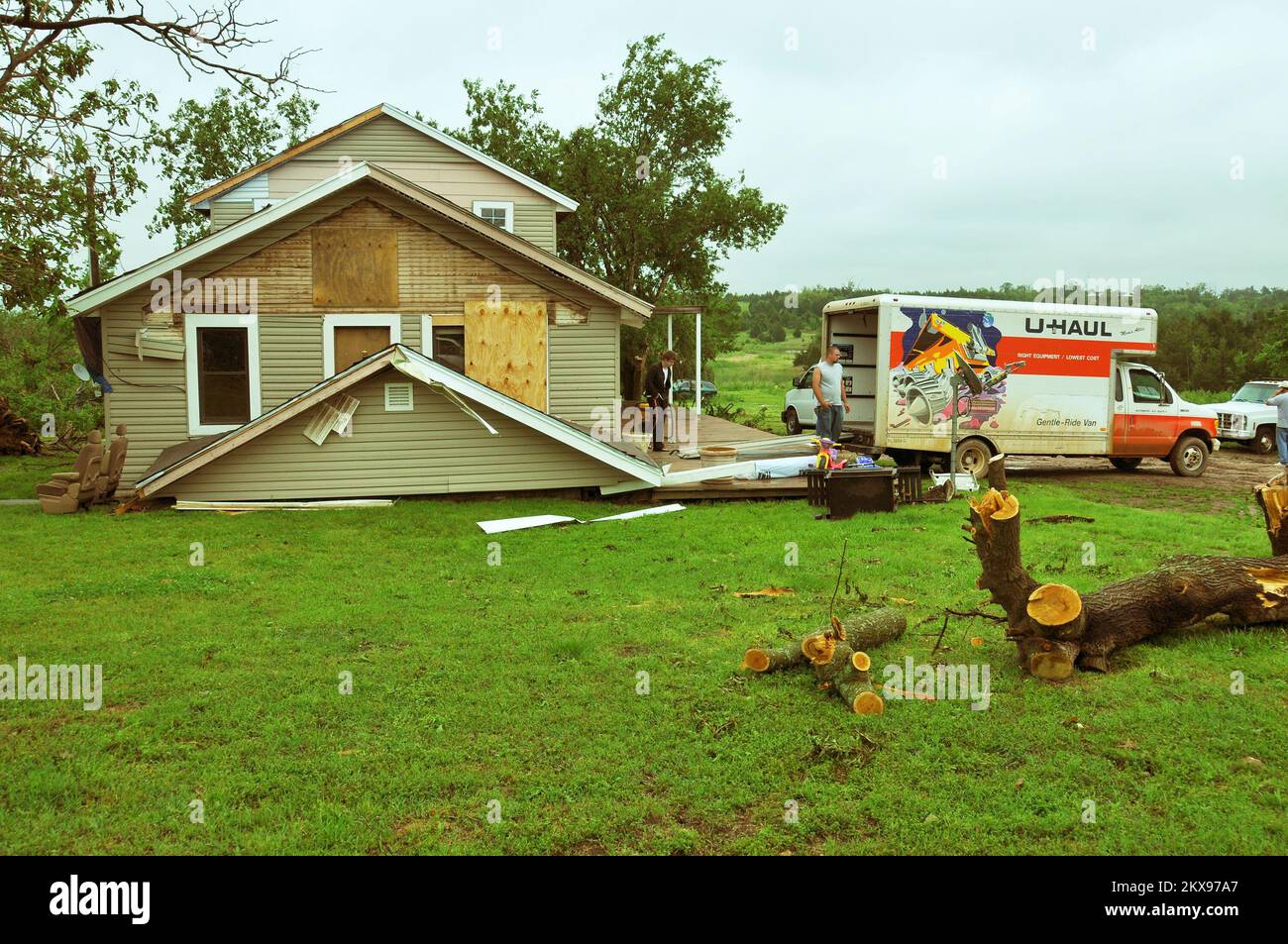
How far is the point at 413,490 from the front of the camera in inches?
612

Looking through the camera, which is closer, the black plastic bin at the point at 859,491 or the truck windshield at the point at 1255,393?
the black plastic bin at the point at 859,491

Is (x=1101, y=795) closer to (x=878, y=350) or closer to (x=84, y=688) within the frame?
(x=84, y=688)

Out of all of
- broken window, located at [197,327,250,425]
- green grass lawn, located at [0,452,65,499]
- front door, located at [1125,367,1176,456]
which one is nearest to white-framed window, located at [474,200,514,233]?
broken window, located at [197,327,250,425]

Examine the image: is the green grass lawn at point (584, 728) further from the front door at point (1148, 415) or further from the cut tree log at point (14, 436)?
the cut tree log at point (14, 436)

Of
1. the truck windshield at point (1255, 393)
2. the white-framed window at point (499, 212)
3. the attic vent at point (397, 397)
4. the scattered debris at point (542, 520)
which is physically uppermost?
the white-framed window at point (499, 212)

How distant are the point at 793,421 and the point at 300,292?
51.3 feet

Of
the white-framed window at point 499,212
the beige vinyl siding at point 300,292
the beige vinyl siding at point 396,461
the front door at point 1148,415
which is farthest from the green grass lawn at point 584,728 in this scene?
the white-framed window at point 499,212

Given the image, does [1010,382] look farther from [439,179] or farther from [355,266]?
[439,179]

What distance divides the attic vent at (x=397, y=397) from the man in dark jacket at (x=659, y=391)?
571 centimetres

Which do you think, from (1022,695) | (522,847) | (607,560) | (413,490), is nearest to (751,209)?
(413,490)

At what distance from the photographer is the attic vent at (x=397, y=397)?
1521cm

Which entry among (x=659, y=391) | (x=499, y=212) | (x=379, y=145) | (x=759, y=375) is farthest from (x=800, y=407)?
(x=759, y=375)

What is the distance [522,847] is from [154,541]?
379 inches

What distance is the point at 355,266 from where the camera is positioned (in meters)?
16.4
